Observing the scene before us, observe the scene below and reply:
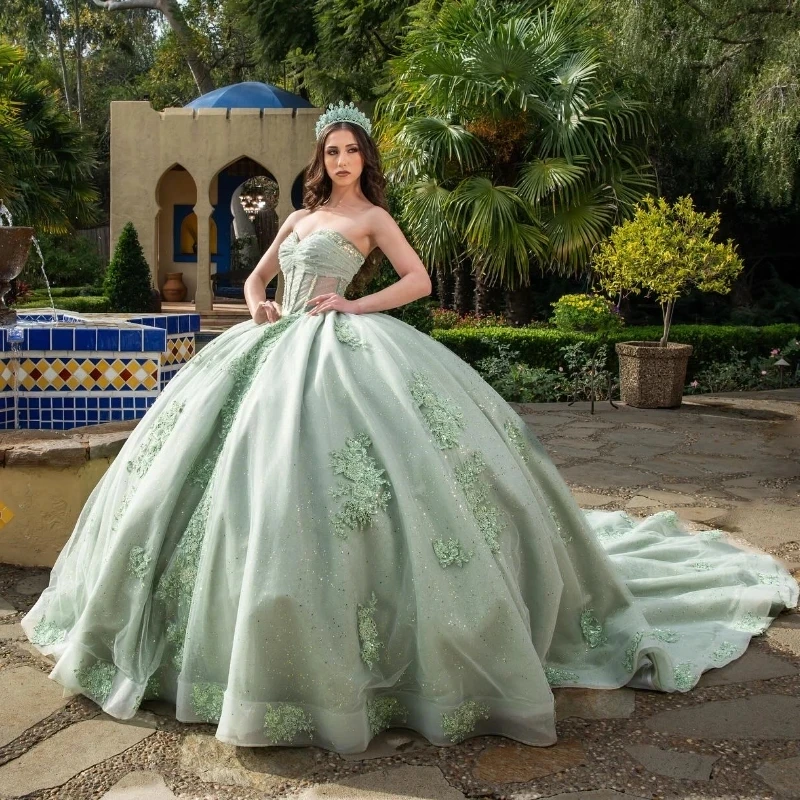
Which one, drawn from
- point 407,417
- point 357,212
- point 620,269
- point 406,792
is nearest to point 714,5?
point 620,269

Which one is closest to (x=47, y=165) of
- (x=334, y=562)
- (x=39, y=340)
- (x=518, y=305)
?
(x=518, y=305)

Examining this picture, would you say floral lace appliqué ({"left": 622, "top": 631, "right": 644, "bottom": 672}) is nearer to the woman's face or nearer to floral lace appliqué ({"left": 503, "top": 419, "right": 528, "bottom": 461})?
floral lace appliqué ({"left": 503, "top": 419, "right": 528, "bottom": 461})

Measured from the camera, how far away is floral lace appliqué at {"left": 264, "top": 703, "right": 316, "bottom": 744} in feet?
7.66

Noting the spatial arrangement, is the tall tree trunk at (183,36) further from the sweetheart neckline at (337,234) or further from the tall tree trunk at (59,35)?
the sweetheart neckline at (337,234)

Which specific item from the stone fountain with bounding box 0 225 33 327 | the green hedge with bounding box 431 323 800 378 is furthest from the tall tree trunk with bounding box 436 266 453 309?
the stone fountain with bounding box 0 225 33 327

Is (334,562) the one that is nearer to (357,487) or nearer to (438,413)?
(357,487)

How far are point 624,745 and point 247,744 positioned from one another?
991mm

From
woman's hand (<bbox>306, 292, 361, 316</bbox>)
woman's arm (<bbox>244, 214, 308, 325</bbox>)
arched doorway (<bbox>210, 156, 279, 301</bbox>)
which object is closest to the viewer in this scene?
woman's hand (<bbox>306, 292, 361, 316</bbox>)

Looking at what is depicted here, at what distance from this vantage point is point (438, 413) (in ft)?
8.83

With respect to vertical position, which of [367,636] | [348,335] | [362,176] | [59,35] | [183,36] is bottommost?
[367,636]

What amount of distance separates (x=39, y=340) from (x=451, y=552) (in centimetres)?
277

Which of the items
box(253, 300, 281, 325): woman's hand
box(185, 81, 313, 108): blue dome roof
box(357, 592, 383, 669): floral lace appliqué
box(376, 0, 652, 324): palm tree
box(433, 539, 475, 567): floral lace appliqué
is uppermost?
box(185, 81, 313, 108): blue dome roof

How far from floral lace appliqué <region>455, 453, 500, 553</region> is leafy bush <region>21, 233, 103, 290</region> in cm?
1879

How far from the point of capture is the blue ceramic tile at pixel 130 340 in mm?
4387
